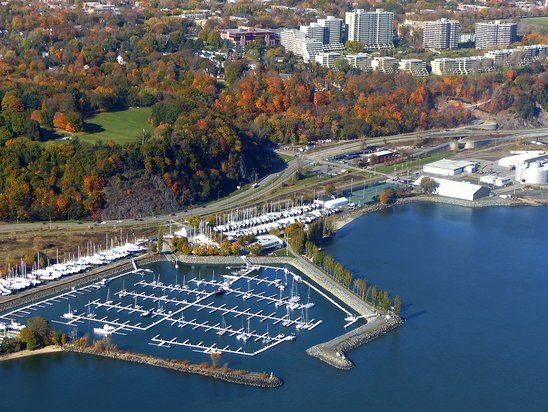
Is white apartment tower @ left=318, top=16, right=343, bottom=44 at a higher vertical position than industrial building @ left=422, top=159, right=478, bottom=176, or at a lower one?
higher

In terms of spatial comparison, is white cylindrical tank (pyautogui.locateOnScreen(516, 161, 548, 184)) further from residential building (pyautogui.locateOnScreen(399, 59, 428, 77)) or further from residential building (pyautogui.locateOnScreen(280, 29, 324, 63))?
residential building (pyautogui.locateOnScreen(280, 29, 324, 63))

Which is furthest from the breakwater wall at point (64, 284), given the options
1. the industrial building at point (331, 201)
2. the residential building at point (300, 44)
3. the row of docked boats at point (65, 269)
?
the residential building at point (300, 44)

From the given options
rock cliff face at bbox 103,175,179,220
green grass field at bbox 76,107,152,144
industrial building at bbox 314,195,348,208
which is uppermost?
green grass field at bbox 76,107,152,144

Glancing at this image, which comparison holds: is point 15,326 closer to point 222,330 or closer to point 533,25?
point 222,330

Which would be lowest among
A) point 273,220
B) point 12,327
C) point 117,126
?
point 12,327

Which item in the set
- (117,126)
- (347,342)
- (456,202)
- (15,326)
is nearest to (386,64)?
(456,202)

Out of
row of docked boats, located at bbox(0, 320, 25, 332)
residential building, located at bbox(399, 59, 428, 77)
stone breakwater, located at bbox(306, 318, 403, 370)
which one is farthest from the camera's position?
residential building, located at bbox(399, 59, 428, 77)

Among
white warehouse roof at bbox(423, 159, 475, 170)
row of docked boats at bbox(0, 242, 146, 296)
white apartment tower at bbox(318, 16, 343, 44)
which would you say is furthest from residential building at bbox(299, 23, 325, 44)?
row of docked boats at bbox(0, 242, 146, 296)

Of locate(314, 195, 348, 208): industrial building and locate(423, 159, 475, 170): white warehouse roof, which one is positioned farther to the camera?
locate(423, 159, 475, 170): white warehouse roof
